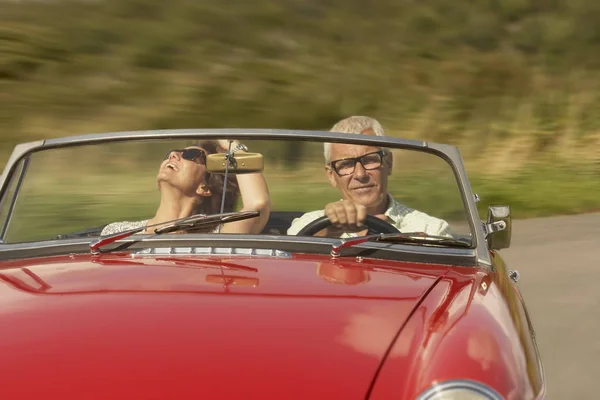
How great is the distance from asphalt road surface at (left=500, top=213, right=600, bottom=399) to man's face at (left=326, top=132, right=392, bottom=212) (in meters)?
1.79

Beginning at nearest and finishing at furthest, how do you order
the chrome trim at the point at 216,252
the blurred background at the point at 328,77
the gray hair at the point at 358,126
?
the chrome trim at the point at 216,252
the gray hair at the point at 358,126
the blurred background at the point at 328,77

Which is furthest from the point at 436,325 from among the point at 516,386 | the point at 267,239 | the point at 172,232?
the point at 172,232

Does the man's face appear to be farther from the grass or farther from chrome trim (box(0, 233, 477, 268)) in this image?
chrome trim (box(0, 233, 477, 268))

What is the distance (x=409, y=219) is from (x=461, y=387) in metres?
1.48

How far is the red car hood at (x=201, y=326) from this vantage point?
2256mm

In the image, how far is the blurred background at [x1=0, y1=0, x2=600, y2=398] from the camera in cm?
1791

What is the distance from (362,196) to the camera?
3656mm

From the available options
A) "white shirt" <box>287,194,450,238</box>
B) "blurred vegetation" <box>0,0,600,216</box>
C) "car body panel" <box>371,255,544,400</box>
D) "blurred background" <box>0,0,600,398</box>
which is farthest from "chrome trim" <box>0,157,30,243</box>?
"blurred vegetation" <box>0,0,600,216</box>

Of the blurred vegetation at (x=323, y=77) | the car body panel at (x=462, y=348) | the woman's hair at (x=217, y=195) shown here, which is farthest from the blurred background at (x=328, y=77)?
the car body panel at (x=462, y=348)

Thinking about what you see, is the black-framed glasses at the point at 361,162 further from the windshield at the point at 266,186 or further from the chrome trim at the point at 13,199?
the chrome trim at the point at 13,199

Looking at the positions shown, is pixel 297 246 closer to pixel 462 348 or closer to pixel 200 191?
pixel 200 191

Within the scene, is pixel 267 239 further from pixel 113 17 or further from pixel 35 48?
pixel 113 17

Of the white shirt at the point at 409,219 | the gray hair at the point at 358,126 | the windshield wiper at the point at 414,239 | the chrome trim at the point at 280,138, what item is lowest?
the windshield wiper at the point at 414,239

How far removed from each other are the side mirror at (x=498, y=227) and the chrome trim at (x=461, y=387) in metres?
1.55
